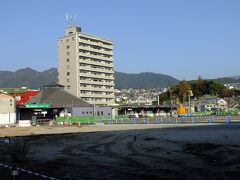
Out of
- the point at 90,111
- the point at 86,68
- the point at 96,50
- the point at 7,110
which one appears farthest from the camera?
the point at 96,50

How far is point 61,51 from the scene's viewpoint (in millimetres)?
152125

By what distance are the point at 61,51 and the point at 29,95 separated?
3691 cm

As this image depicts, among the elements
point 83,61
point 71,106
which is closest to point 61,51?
point 83,61

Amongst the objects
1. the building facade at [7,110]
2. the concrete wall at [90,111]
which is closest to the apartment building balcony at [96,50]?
the concrete wall at [90,111]

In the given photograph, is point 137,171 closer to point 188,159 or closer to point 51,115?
point 188,159

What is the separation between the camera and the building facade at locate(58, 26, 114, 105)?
146 metres

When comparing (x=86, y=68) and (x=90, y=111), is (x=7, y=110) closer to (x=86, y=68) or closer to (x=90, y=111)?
(x=90, y=111)

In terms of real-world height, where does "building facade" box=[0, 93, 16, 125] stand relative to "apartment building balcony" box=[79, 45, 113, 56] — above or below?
below

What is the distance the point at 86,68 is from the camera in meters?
150

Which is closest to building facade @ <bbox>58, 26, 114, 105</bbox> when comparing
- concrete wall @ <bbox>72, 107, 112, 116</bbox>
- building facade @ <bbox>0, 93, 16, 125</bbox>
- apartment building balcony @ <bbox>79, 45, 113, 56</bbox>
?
apartment building balcony @ <bbox>79, 45, 113, 56</bbox>

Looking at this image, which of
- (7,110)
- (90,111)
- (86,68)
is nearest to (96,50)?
(86,68)

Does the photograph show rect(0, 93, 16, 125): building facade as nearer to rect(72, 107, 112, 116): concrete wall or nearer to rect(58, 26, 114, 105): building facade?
rect(72, 107, 112, 116): concrete wall

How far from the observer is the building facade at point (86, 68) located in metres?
146

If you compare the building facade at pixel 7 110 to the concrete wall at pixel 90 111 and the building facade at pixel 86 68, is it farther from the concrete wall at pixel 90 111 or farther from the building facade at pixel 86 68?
the building facade at pixel 86 68
